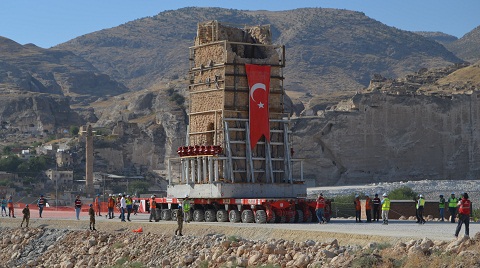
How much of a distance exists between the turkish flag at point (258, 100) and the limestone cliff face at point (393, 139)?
43039 mm

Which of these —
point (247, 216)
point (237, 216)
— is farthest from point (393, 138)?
point (247, 216)

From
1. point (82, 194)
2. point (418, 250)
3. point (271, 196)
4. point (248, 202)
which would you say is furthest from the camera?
point (82, 194)

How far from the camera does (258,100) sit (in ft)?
107

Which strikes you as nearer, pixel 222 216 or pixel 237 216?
pixel 237 216

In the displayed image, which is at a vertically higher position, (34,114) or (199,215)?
(34,114)

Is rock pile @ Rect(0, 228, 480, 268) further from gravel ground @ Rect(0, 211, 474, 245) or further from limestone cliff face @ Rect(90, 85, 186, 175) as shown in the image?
limestone cliff face @ Rect(90, 85, 186, 175)

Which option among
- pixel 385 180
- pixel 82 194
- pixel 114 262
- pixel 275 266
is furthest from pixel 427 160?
pixel 275 266

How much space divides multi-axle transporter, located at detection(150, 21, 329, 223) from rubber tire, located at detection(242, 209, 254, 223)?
0.26 metres

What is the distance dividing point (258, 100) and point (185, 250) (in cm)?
876

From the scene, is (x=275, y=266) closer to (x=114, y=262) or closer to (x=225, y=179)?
(x=114, y=262)

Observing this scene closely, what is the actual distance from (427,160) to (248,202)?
47.5 metres

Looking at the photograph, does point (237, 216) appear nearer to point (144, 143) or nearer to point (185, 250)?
point (185, 250)

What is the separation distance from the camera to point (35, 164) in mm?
99812

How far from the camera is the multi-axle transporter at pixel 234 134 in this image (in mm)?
31734
